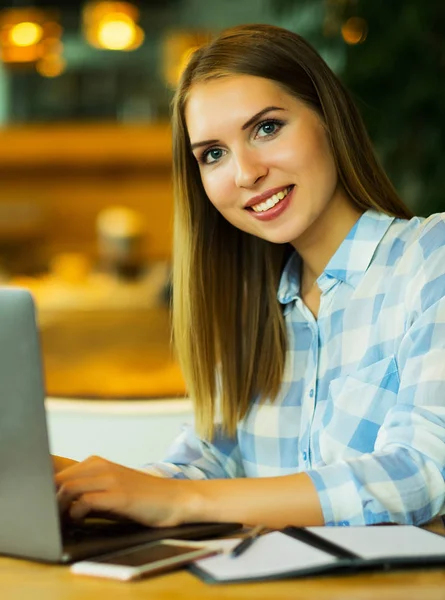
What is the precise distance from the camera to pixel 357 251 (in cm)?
155

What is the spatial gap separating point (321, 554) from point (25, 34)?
210 inches

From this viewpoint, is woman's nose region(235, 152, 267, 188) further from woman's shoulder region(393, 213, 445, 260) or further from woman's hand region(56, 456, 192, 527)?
woman's hand region(56, 456, 192, 527)

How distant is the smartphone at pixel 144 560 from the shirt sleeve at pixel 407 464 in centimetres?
19

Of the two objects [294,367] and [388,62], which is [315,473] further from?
[388,62]

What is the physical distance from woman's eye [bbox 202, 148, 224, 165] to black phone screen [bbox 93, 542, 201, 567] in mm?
686

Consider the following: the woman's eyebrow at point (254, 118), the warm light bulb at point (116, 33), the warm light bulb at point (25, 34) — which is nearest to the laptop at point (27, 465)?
the woman's eyebrow at point (254, 118)

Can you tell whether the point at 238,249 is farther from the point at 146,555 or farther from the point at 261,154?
the point at 146,555

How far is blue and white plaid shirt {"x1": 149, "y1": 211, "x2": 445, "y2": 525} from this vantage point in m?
1.18

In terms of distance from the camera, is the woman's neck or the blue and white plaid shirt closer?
the blue and white plaid shirt

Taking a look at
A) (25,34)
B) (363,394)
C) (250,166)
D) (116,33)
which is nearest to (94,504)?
(363,394)

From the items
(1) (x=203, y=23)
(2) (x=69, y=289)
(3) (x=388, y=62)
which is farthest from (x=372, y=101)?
(1) (x=203, y=23)

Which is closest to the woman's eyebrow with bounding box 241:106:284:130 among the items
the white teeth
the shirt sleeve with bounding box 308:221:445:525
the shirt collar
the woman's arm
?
the white teeth

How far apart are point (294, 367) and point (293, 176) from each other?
0.97ft

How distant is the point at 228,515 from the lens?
1.15 metres
